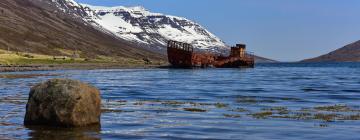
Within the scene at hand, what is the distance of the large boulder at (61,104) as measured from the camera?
2083 centimetres

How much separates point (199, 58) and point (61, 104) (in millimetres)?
117554

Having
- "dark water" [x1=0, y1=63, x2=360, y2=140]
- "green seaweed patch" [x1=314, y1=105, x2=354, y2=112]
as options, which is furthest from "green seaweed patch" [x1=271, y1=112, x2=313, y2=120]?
"green seaweed patch" [x1=314, y1=105, x2=354, y2=112]

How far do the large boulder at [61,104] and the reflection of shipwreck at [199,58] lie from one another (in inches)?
4297

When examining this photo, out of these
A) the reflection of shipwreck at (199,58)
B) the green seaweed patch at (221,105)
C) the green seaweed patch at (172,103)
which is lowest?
the green seaweed patch at (172,103)

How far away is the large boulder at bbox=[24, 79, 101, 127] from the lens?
68.3ft

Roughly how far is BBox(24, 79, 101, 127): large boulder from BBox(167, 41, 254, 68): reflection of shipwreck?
358 ft

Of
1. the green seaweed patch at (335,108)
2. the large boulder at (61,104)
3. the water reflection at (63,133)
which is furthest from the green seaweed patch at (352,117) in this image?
the large boulder at (61,104)

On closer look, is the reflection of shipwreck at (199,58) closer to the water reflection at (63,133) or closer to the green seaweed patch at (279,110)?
the green seaweed patch at (279,110)

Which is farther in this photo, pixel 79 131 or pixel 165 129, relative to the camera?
pixel 165 129

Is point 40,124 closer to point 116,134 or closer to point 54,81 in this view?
point 54,81

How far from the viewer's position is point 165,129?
21766mm

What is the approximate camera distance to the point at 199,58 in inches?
5428

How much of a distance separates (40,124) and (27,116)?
0.79 metres

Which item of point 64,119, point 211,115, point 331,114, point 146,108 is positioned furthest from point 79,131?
point 331,114
